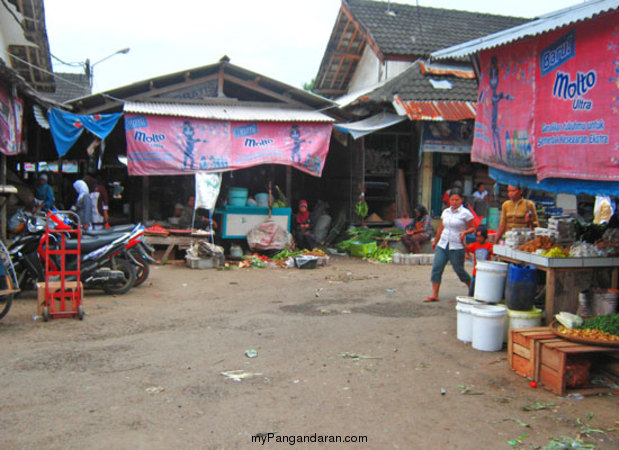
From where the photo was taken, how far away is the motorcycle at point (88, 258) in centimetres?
816

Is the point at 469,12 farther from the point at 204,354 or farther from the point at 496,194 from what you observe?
the point at 204,354

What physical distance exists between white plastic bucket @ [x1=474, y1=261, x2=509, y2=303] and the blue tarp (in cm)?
109

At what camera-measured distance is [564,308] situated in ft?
20.1

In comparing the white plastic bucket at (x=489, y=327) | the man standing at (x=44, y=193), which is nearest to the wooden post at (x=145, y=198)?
the man standing at (x=44, y=193)

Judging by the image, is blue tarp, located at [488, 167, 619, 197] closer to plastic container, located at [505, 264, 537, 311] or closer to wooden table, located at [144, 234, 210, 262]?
plastic container, located at [505, 264, 537, 311]

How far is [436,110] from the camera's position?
14203 mm

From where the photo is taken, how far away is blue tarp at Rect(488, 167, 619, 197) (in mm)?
5281

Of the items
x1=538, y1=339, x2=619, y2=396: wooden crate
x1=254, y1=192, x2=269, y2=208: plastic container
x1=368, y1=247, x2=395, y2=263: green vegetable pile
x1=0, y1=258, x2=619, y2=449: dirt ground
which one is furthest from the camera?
x1=254, y1=192, x2=269, y2=208: plastic container

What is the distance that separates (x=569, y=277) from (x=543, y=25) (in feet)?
8.98

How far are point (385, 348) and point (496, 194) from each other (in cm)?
1033

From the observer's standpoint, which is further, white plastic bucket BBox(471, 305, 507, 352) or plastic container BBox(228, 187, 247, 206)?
plastic container BBox(228, 187, 247, 206)

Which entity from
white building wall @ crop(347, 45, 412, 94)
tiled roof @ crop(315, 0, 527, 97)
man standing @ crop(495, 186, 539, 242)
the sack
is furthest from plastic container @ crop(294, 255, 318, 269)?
white building wall @ crop(347, 45, 412, 94)

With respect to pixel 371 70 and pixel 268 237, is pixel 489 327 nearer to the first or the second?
pixel 268 237

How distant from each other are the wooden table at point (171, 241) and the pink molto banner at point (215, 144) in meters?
1.53
